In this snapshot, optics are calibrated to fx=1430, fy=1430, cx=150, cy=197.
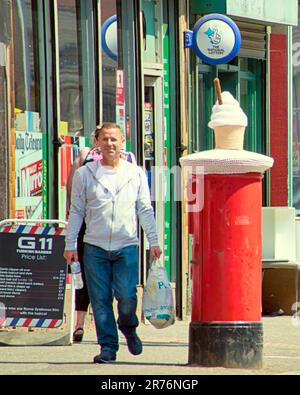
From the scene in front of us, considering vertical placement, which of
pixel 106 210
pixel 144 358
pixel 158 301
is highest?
pixel 106 210

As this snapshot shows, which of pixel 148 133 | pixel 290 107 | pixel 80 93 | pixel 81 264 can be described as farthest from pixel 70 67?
pixel 290 107

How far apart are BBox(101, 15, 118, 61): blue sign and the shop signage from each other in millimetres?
1229

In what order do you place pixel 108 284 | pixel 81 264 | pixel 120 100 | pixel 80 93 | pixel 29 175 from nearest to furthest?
pixel 108 284 → pixel 81 264 → pixel 29 175 → pixel 80 93 → pixel 120 100

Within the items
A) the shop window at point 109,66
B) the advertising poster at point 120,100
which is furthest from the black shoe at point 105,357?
the advertising poster at point 120,100

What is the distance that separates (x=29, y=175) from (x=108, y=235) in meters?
2.97

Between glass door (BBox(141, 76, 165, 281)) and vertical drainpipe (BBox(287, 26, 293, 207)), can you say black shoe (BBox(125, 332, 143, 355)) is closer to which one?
glass door (BBox(141, 76, 165, 281))

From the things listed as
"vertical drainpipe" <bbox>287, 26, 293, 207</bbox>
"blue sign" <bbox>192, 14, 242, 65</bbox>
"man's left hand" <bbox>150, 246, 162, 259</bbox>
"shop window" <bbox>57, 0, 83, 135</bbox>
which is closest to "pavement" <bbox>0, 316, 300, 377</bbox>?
"man's left hand" <bbox>150, 246, 162, 259</bbox>

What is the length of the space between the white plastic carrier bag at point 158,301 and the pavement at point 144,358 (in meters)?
0.34

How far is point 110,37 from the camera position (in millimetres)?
14852

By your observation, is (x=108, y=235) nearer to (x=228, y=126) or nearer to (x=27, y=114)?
(x=228, y=126)

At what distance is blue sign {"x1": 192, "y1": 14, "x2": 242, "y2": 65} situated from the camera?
51.4ft

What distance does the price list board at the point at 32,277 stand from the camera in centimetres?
1221

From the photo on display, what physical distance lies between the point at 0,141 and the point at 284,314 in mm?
4987
